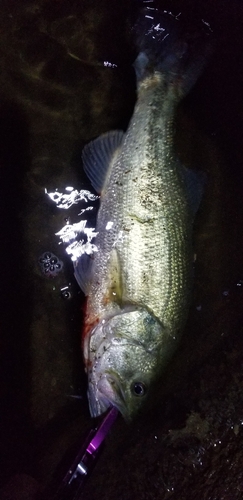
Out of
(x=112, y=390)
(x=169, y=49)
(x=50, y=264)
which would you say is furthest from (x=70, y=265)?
(x=169, y=49)

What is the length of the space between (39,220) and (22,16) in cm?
139

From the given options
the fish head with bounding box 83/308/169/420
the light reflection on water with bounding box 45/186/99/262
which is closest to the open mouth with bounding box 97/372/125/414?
the fish head with bounding box 83/308/169/420

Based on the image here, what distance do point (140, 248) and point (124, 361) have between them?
24.1 inches

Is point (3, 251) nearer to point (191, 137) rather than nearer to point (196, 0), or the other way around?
point (191, 137)

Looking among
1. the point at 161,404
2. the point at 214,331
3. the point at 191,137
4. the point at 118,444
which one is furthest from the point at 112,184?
the point at 118,444

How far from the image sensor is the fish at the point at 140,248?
2.08 m

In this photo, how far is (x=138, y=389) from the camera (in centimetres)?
204

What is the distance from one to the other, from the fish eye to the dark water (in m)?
0.27

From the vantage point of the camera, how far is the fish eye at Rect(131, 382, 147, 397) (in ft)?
6.66

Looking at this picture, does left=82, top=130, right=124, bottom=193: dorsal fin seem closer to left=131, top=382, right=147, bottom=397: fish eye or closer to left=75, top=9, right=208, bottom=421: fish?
left=75, top=9, right=208, bottom=421: fish

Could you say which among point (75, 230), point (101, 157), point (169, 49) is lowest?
point (75, 230)

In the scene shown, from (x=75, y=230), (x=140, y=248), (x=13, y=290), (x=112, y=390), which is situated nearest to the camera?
(x=112, y=390)

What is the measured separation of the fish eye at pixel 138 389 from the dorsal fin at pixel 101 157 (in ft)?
3.82

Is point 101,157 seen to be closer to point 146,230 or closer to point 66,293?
point 146,230
